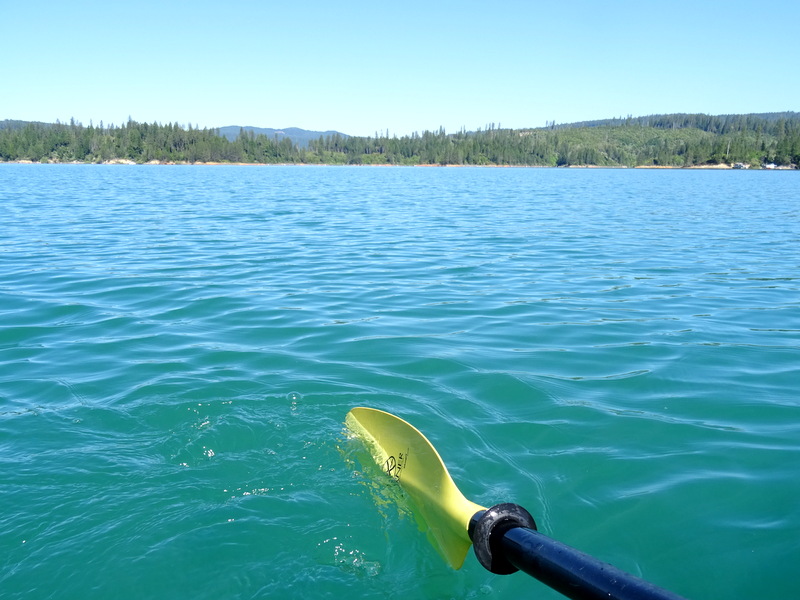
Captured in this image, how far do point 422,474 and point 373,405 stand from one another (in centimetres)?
214

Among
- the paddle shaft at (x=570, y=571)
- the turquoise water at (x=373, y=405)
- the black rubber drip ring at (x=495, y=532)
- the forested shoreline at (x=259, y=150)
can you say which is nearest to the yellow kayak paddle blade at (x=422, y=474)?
the turquoise water at (x=373, y=405)

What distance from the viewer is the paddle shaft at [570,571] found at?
87.7 inches

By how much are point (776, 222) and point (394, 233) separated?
51.5ft

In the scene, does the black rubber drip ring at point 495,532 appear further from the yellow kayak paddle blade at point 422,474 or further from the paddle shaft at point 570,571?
the yellow kayak paddle blade at point 422,474

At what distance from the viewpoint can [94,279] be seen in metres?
12.1

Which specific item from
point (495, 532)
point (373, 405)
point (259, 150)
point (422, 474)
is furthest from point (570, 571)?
point (259, 150)

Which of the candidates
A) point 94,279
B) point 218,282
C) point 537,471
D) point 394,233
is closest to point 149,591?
point 537,471

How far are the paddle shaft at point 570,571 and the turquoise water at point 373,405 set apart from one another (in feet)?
3.42

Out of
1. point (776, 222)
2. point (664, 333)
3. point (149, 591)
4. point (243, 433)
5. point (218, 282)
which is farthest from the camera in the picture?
point (776, 222)

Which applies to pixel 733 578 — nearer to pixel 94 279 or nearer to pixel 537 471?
pixel 537 471

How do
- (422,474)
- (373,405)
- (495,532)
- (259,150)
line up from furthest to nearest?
(259,150) < (373,405) < (422,474) < (495,532)

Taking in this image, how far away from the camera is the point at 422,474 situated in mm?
4254

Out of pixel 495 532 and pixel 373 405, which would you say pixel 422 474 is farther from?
pixel 373 405

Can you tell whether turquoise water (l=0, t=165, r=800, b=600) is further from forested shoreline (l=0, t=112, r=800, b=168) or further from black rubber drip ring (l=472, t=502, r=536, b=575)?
forested shoreline (l=0, t=112, r=800, b=168)
